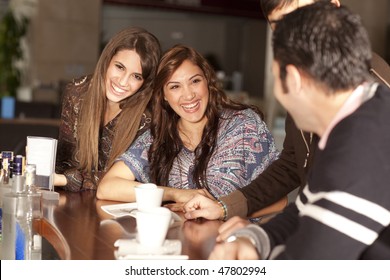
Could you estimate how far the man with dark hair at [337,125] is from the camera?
1280 mm

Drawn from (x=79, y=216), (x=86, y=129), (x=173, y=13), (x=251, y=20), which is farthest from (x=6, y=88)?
(x=79, y=216)

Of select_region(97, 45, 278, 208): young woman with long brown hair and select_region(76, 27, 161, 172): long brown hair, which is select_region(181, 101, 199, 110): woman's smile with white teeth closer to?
select_region(97, 45, 278, 208): young woman with long brown hair

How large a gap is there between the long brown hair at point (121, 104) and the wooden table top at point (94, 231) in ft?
1.78

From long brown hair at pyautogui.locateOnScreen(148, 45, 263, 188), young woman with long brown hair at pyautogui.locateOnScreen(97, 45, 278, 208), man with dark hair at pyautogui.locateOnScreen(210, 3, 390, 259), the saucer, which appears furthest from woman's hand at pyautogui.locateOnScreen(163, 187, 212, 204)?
man with dark hair at pyautogui.locateOnScreen(210, 3, 390, 259)

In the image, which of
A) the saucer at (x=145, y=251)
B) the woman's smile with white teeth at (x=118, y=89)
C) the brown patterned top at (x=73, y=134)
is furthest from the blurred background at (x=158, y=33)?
the saucer at (x=145, y=251)

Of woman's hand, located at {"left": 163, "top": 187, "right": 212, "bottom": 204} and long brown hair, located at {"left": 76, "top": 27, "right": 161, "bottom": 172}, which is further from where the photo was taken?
long brown hair, located at {"left": 76, "top": 27, "right": 161, "bottom": 172}

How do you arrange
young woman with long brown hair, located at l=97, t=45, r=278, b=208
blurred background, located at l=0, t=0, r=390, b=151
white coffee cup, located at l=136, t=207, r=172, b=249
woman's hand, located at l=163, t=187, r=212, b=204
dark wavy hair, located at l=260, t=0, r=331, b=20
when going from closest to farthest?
white coffee cup, located at l=136, t=207, r=172, b=249
dark wavy hair, located at l=260, t=0, r=331, b=20
woman's hand, located at l=163, t=187, r=212, b=204
young woman with long brown hair, located at l=97, t=45, r=278, b=208
blurred background, located at l=0, t=0, r=390, b=151

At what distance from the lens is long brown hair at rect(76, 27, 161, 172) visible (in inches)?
114

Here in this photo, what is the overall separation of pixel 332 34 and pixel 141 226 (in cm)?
59

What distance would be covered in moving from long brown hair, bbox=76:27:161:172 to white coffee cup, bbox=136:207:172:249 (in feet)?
4.26

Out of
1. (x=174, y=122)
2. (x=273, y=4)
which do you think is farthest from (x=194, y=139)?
(x=273, y=4)

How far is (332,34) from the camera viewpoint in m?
1.34

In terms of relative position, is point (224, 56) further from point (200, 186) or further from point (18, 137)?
point (200, 186)

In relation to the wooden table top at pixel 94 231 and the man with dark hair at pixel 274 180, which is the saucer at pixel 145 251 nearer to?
the wooden table top at pixel 94 231
